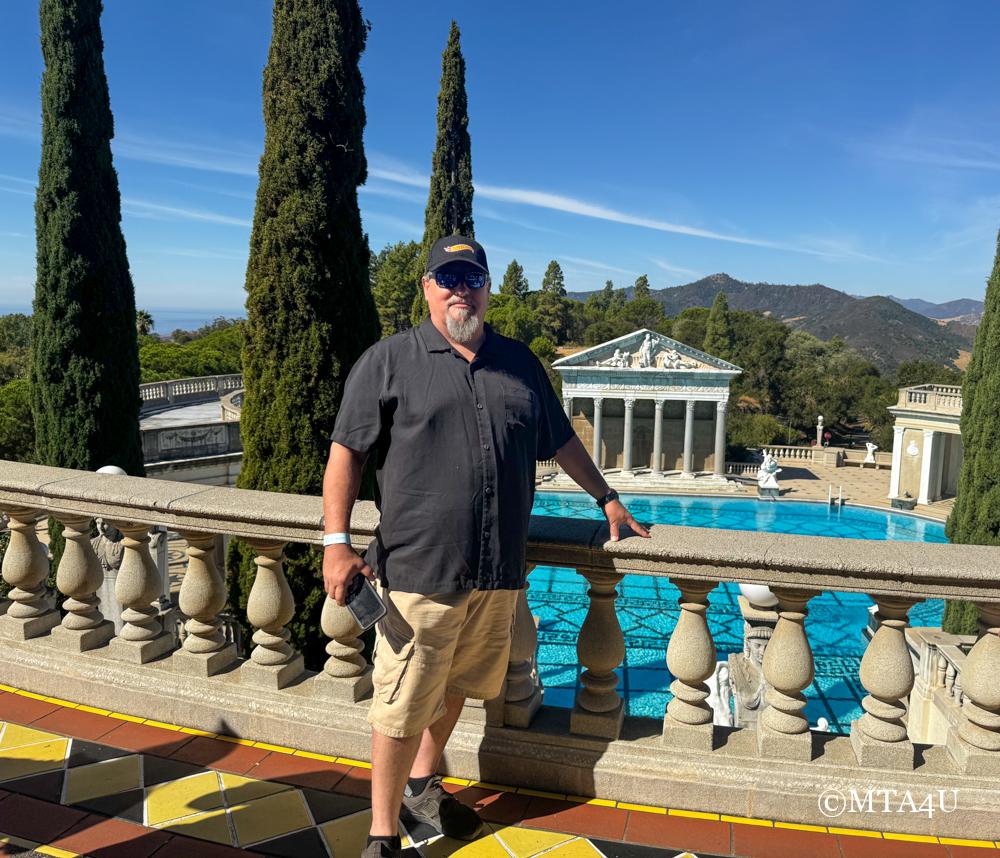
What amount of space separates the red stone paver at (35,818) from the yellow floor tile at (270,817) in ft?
1.80

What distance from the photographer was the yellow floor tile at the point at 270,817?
249 centimetres

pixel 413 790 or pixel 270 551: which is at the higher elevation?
pixel 270 551

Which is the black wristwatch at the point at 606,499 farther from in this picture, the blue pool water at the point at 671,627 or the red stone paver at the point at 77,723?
the blue pool water at the point at 671,627

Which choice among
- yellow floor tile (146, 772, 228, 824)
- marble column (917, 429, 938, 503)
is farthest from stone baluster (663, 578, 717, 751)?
marble column (917, 429, 938, 503)

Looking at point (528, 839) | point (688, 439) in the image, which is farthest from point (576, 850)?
point (688, 439)

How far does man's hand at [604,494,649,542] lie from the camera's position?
8.89 ft

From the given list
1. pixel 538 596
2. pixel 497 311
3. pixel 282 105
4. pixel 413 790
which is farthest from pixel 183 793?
pixel 497 311

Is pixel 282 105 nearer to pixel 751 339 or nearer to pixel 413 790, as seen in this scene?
pixel 413 790

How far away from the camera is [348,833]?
2.49m

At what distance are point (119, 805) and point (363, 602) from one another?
1317 mm

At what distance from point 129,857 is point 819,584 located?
245 cm

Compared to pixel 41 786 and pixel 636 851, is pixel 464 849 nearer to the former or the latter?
pixel 636 851

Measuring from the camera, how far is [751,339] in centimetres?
6644

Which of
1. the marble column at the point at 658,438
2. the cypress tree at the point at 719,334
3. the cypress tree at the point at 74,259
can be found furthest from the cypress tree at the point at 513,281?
the cypress tree at the point at 74,259
